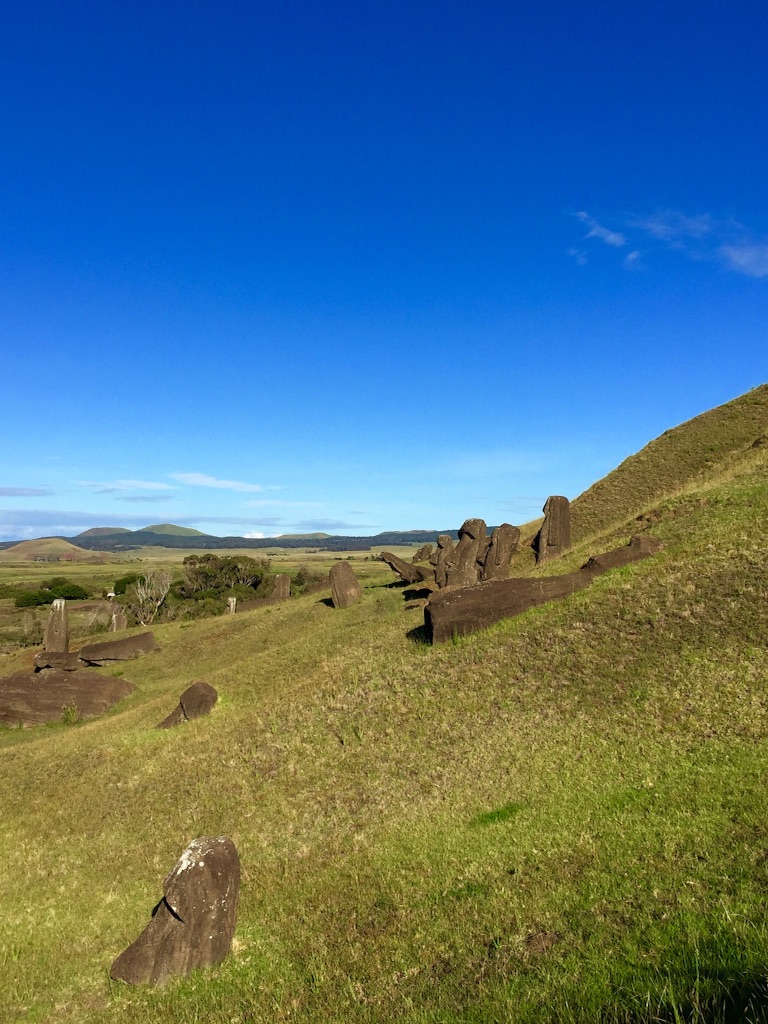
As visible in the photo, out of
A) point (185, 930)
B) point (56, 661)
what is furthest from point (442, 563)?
A: point (185, 930)

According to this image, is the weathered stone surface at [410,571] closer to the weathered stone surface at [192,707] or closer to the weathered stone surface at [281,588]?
the weathered stone surface at [281,588]

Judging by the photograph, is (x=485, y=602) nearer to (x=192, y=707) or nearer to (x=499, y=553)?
(x=192, y=707)

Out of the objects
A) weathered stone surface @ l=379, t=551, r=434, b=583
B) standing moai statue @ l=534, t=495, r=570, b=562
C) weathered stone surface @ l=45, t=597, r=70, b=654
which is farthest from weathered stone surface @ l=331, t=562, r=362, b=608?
weathered stone surface @ l=45, t=597, r=70, b=654

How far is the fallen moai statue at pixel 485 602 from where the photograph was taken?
66.8ft

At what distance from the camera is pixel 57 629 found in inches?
1378

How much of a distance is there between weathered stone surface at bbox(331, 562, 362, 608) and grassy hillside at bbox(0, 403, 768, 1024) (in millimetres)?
12764

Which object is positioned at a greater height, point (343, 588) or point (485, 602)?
point (485, 602)

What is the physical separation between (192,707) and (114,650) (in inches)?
691

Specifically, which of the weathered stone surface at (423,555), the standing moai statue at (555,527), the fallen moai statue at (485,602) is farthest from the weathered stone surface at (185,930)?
the weathered stone surface at (423,555)

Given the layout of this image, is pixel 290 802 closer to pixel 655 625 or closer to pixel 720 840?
pixel 720 840

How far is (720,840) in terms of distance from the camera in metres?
8.91

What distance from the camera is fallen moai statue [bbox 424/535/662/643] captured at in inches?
802

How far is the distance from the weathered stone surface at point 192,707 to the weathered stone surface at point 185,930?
38.3 feet

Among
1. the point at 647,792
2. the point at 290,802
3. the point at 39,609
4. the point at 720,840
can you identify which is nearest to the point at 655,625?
the point at 647,792
